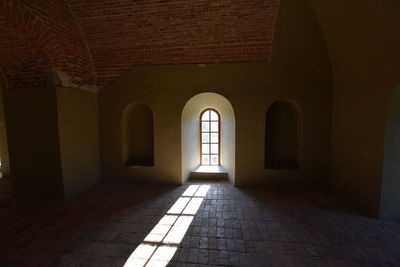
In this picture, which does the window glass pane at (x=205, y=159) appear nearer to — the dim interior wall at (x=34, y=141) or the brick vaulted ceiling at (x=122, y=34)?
the brick vaulted ceiling at (x=122, y=34)

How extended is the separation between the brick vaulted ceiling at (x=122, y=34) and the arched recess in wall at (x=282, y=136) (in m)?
1.38

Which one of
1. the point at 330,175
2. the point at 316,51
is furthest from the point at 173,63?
the point at 330,175

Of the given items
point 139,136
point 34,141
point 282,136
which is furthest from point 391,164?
point 34,141

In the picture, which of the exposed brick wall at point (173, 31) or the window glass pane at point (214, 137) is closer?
the exposed brick wall at point (173, 31)

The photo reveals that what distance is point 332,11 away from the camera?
3.04 meters

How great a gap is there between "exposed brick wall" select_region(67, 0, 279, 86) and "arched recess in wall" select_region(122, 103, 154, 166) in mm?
1077

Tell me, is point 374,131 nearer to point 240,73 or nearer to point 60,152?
point 240,73

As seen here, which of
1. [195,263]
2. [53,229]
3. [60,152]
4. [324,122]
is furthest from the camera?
[324,122]

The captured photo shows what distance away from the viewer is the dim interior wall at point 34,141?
3410 mm

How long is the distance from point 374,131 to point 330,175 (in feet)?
5.23

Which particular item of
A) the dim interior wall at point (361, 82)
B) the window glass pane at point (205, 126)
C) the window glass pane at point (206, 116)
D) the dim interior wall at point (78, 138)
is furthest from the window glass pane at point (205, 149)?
the dim interior wall at point (361, 82)

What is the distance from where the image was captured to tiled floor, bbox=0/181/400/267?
2.06 m

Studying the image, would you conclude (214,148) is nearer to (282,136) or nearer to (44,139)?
(282,136)

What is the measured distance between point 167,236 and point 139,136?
3.13m
